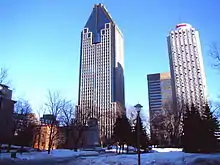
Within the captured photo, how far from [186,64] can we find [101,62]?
5923 cm

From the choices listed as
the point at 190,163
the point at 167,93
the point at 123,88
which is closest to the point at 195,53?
the point at 167,93

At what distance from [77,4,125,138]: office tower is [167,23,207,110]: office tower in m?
34.6

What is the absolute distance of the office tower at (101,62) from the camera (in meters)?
150

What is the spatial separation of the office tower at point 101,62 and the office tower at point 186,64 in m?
34.6

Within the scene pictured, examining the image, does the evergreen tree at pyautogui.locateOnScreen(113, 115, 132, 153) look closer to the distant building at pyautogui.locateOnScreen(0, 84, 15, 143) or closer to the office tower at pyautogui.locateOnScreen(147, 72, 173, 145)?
the distant building at pyautogui.locateOnScreen(0, 84, 15, 143)

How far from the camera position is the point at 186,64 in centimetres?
12438

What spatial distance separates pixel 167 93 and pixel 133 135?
8740cm

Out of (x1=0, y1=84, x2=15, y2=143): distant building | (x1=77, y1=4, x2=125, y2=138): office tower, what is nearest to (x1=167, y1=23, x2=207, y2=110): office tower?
(x1=77, y1=4, x2=125, y2=138): office tower

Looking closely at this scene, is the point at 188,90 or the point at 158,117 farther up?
the point at 188,90

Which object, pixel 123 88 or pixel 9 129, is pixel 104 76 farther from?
pixel 9 129

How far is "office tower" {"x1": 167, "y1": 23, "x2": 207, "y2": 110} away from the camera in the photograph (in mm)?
113000

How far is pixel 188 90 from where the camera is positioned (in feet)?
370

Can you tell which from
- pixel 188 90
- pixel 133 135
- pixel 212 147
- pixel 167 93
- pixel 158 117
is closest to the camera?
pixel 212 147

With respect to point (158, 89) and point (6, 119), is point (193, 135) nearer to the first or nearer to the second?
point (6, 119)
